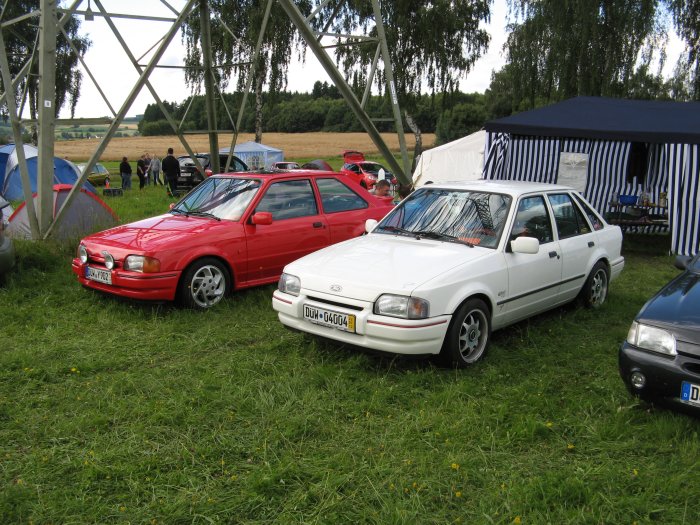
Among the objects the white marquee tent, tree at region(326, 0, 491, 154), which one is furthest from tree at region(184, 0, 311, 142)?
the white marquee tent

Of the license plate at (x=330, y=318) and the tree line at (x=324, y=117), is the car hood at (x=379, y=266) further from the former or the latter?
the tree line at (x=324, y=117)

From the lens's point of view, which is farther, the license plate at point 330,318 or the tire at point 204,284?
the tire at point 204,284

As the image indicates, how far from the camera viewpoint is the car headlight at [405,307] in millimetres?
4320

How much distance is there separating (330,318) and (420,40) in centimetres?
2449

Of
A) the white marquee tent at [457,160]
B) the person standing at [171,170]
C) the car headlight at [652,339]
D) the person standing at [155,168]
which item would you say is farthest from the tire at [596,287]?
the person standing at [155,168]

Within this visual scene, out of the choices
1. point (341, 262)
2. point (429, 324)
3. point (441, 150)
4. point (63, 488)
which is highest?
point (441, 150)

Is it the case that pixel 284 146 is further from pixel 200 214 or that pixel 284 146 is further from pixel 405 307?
pixel 405 307

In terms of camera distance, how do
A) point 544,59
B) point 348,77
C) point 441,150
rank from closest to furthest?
point 441,150 < point 544,59 < point 348,77

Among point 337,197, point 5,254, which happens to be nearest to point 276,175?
point 337,197

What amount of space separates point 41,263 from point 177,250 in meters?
2.93

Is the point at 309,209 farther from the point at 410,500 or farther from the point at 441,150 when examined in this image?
the point at 441,150

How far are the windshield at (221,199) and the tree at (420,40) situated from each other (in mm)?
20114

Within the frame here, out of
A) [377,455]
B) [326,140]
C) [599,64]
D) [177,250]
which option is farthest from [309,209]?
[326,140]

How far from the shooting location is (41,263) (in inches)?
311
